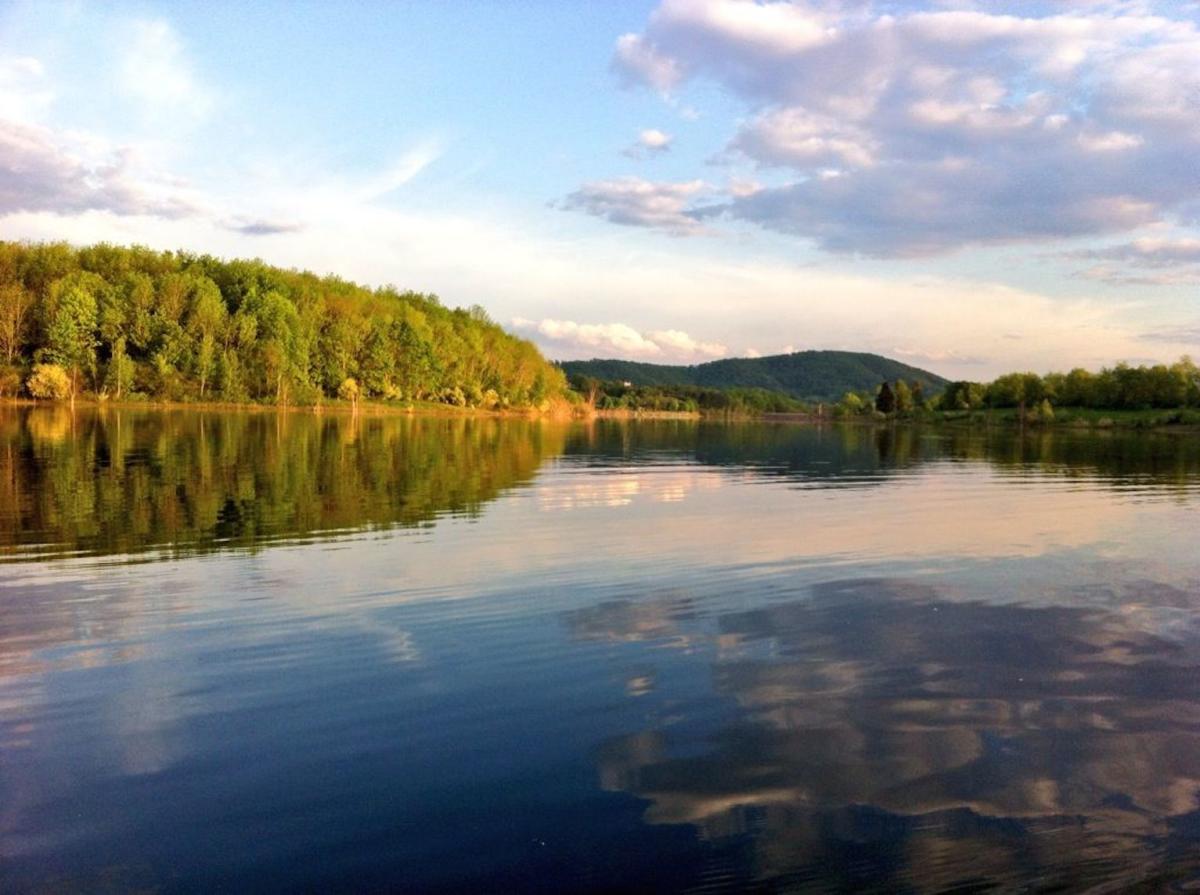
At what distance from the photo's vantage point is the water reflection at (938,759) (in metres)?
6.98

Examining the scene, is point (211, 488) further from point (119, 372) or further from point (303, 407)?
point (303, 407)

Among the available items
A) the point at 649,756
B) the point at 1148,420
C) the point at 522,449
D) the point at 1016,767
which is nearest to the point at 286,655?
the point at 649,756

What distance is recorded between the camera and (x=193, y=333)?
12406 cm

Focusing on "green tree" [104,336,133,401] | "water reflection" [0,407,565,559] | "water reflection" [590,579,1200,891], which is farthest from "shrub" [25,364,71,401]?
"water reflection" [590,579,1200,891]

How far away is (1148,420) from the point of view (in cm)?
18100

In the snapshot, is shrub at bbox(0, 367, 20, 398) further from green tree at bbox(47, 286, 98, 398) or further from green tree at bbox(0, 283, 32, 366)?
green tree at bbox(47, 286, 98, 398)

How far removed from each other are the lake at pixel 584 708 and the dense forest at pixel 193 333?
106352 mm

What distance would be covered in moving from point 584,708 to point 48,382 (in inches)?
4731

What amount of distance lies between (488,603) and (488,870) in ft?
28.9

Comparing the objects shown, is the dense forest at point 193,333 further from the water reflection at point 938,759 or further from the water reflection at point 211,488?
the water reflection at point 938,759

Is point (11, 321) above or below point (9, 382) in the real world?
above

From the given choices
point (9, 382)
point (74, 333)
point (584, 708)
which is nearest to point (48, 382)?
point (9, 382)

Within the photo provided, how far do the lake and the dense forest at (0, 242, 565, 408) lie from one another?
10635 centimetres

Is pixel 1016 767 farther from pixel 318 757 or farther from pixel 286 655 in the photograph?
pixel 286 655
